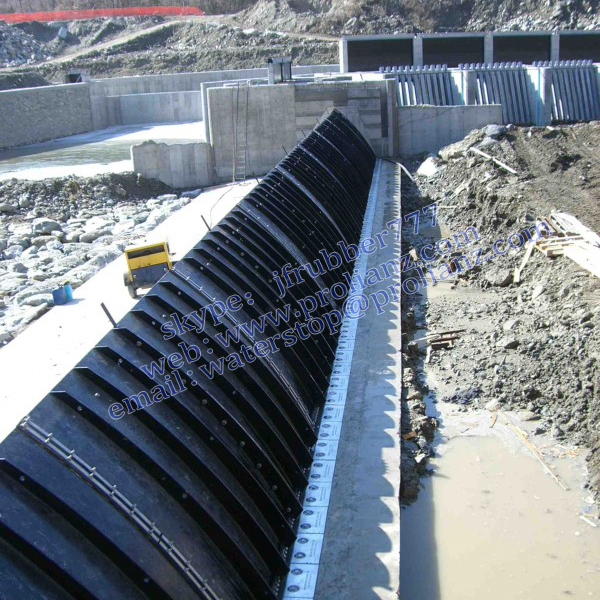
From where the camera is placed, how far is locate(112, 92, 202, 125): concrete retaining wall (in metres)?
41.8

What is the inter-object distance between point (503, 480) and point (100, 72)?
56.5m

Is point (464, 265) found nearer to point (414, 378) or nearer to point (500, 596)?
point (414, 378)

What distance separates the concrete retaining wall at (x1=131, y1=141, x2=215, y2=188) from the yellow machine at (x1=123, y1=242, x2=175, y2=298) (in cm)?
1131

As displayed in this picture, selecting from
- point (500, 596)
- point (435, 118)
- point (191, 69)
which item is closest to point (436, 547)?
point (500, 596)

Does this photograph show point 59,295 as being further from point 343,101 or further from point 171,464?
point 343,101

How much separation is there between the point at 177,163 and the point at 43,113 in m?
15.5

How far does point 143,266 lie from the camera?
1419cm

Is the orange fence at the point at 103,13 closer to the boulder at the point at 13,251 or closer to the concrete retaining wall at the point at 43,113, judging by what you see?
the concrete retaining wall at the point at 43,113

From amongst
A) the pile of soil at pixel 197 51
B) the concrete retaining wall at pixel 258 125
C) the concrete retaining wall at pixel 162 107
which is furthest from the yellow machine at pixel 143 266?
the pile of soil at pixel 197 51

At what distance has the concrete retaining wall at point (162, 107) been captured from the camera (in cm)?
4181

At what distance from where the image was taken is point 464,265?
51.1ft

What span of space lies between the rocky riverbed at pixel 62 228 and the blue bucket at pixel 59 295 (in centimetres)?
19

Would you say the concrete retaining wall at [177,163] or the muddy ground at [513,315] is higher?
the concrete retaining wall at [177,163]

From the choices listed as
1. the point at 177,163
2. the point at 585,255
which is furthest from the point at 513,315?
the point at 177,163
